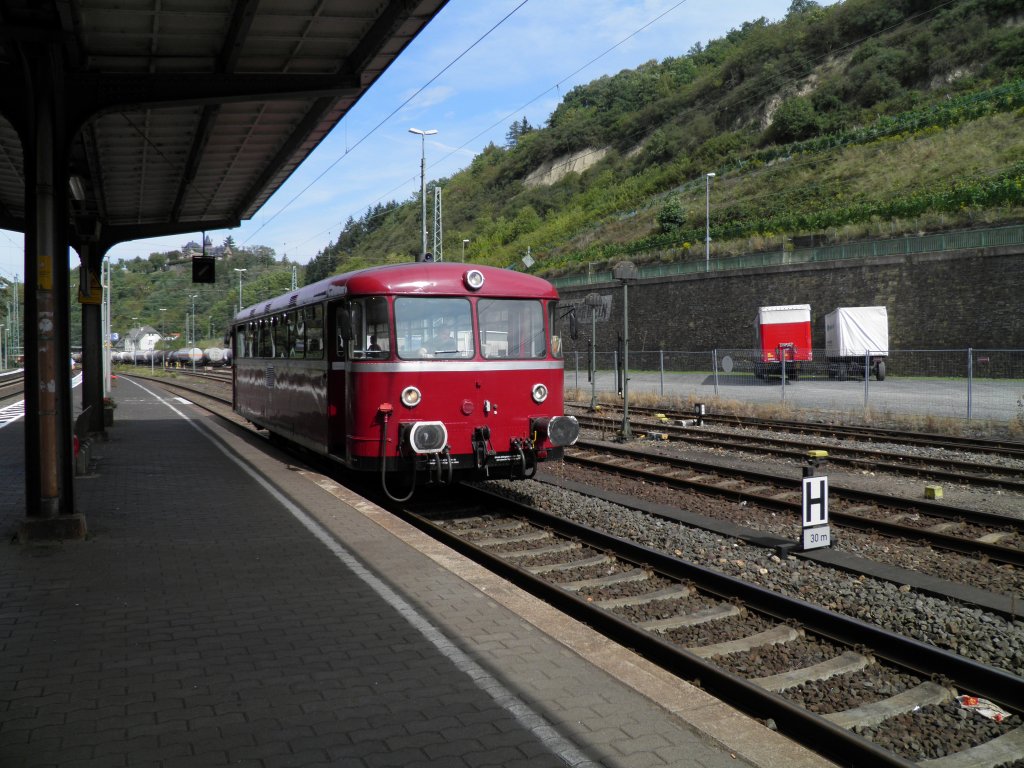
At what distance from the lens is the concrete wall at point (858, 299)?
34.7 m

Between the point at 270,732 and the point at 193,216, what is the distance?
16.0m

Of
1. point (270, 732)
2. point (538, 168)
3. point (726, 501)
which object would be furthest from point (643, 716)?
point (538, 168)

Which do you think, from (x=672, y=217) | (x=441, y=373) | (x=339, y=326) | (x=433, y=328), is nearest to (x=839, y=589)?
(x=441, y=373)

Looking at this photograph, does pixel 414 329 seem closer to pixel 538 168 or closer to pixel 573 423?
pixel 573 423

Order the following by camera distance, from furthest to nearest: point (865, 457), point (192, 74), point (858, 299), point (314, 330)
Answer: point (858, 299) < point (865, 457) < point (314, 330) < point (192, 74)

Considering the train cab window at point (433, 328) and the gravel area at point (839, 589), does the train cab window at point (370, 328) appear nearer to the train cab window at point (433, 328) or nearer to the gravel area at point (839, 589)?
the train cab window at point (433, 328)

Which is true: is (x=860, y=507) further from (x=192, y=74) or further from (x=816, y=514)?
(x=192, y=74)

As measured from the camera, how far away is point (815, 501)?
810 centimetres

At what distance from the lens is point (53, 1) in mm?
7078

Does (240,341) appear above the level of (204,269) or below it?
below

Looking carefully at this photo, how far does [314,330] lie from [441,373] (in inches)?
110

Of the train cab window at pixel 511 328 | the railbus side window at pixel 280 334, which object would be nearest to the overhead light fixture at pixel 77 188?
the railbus side window at pixel 280 334

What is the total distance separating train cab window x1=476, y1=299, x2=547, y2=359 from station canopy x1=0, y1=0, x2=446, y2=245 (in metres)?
3.07

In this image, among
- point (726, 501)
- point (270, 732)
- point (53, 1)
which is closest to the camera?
point (270, 732)
